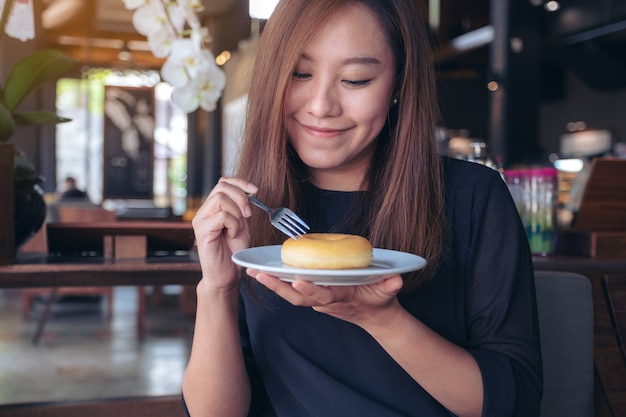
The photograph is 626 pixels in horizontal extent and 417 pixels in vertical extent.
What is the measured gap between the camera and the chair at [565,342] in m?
1.43

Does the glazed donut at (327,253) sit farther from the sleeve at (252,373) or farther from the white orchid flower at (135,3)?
the white orchid flower at (135,3)

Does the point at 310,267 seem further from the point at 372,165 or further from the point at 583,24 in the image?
the point at 583,24

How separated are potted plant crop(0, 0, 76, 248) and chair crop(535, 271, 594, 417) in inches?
48.5

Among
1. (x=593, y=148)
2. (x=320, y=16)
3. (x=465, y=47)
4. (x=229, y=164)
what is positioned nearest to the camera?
(x=320, y=16)

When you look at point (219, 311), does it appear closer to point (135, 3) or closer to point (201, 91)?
point (201, 91)

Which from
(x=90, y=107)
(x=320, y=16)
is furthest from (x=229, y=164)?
(x=90, y=107)

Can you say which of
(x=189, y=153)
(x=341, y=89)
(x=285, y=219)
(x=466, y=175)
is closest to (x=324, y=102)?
(x=341, y=89)

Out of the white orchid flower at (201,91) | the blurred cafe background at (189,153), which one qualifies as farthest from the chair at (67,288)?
the white orchid flower at (201,91)

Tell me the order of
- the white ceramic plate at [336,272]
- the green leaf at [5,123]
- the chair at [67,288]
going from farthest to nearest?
the chair at [67,288], the green leaf at [5,123], the white ceramic plate at [336,272]

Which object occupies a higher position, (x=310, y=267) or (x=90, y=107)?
(x=90, y=107)

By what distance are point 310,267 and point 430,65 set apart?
0.51 metres

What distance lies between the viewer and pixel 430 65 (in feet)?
4.05

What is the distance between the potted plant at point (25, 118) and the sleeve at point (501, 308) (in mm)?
1139

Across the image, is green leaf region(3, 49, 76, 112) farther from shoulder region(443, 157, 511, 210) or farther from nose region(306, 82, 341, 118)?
shoulder region(443, 157, 511, 210)
